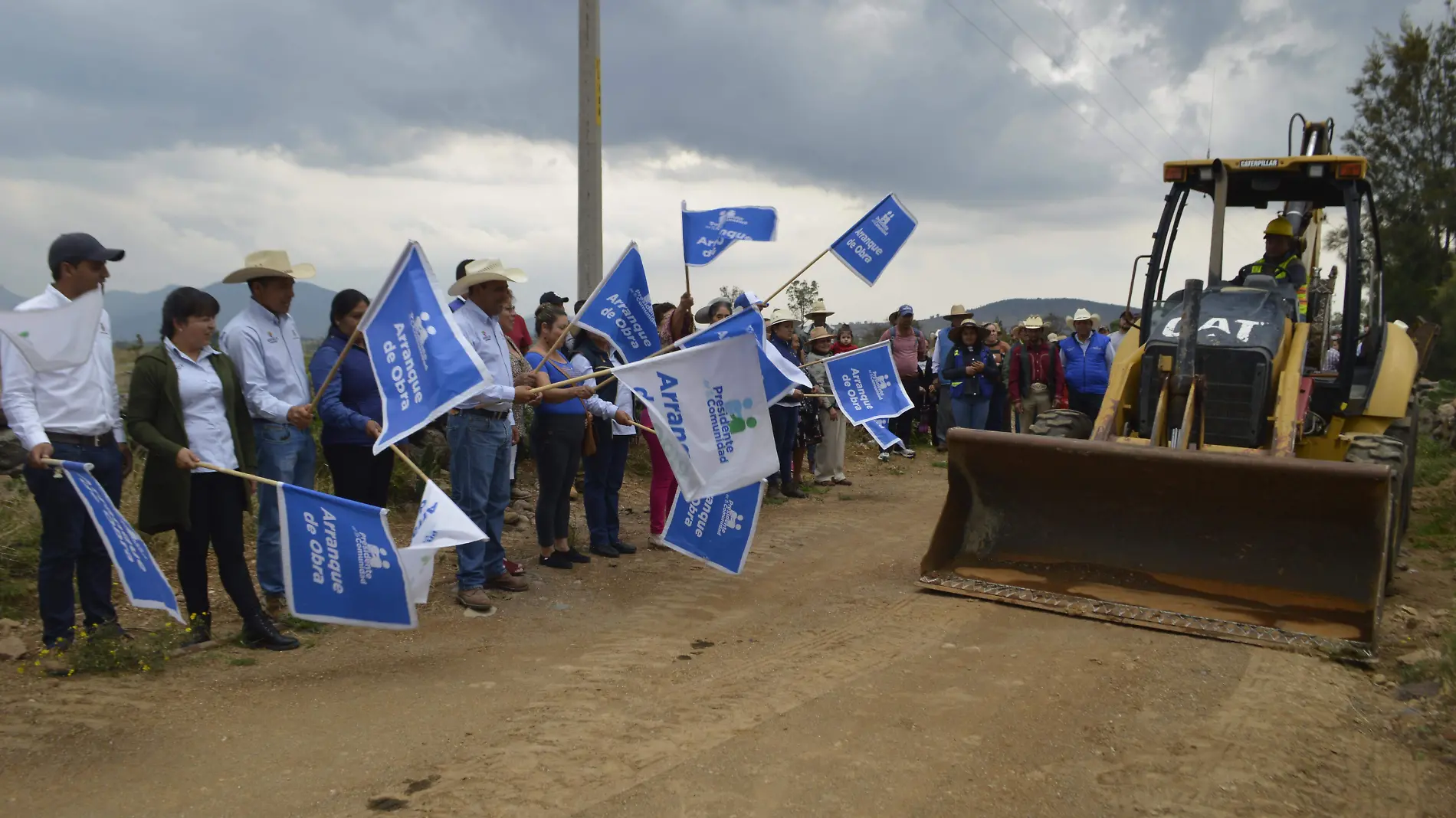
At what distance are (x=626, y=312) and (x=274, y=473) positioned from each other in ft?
7.87

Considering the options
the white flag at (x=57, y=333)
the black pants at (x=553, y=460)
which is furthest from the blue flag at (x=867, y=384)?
the white flag at (x=57, y=333)

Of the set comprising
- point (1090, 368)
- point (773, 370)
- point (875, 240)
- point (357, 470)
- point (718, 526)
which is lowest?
point (718, 526)

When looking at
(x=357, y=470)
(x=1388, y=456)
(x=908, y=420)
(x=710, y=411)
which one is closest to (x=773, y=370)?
(x=710, y=411)

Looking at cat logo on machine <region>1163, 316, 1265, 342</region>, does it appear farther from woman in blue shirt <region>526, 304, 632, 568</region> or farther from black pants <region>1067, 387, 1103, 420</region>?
black pants <region>1067, 387, 1103, 420</region>

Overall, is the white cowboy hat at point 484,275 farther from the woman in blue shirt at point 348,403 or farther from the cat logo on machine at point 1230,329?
the cat logo on machine at point 1230,329

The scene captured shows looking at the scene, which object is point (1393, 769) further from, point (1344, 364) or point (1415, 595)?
point (1344, 364)

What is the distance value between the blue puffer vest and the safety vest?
425 cm

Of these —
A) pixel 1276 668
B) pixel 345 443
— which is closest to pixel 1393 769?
pixel 1276 668

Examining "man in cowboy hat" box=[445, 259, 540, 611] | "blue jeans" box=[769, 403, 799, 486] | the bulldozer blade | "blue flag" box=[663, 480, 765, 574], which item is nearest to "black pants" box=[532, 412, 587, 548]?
"man in cowboy hat" box=[445, 259, 540, 611]

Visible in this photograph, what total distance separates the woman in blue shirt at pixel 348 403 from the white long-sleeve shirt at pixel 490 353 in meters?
0.54

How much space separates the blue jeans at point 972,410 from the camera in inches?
481

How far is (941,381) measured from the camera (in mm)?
13258

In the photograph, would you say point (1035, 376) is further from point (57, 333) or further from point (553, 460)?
point (57, 333)

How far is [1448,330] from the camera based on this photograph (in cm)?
2914
